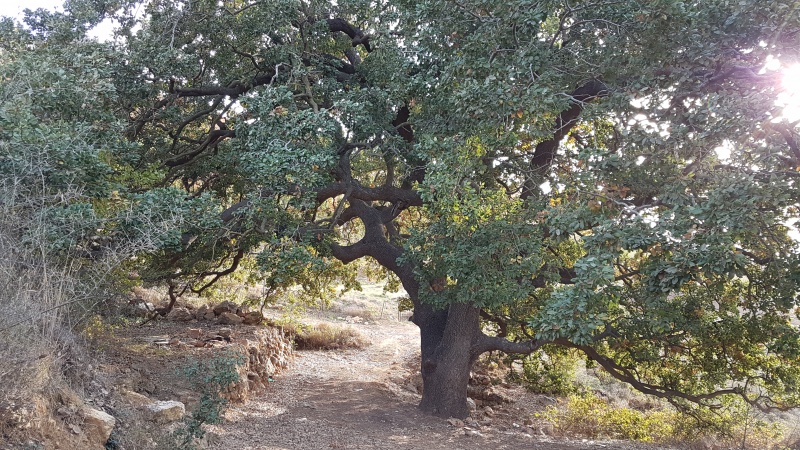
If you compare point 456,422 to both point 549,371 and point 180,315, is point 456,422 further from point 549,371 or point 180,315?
point 180,315

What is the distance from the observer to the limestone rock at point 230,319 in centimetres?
1147

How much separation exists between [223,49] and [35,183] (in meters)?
3.60

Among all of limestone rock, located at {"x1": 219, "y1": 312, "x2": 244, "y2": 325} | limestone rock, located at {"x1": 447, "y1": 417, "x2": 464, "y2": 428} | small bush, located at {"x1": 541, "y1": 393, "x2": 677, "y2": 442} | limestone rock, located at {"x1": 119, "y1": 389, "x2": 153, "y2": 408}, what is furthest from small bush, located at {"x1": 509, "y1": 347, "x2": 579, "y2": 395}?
limestone rock, located at {"x1": 119, "y1": 389, "x2": 153, "y2": 408}

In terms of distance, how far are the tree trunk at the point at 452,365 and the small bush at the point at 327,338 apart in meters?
5.64

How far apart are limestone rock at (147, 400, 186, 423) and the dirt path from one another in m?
0.45

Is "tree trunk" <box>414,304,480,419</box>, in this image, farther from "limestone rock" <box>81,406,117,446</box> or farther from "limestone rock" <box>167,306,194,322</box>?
"limestone rock" <box>167,306,194,322</box>

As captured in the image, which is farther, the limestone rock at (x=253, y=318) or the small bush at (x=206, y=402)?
the limestone rock at (x=253, y=318)

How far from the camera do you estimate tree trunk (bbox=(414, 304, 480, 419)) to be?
27.3ft

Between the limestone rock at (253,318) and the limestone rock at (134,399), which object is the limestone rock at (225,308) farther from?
the limestone rock at (134,399)

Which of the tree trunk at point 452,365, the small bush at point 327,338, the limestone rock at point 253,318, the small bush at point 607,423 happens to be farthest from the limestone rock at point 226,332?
the small bush at point 607,423

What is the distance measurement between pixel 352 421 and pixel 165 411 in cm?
291

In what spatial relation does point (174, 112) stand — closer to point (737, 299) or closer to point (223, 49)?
point (223, 49)

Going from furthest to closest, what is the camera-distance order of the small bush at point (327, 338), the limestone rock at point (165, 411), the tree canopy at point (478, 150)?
the small bush at point (327, 338)
the limestone rock at point (165, 411)
the tree canopy at point (478, 150)

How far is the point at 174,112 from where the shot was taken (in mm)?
7617
